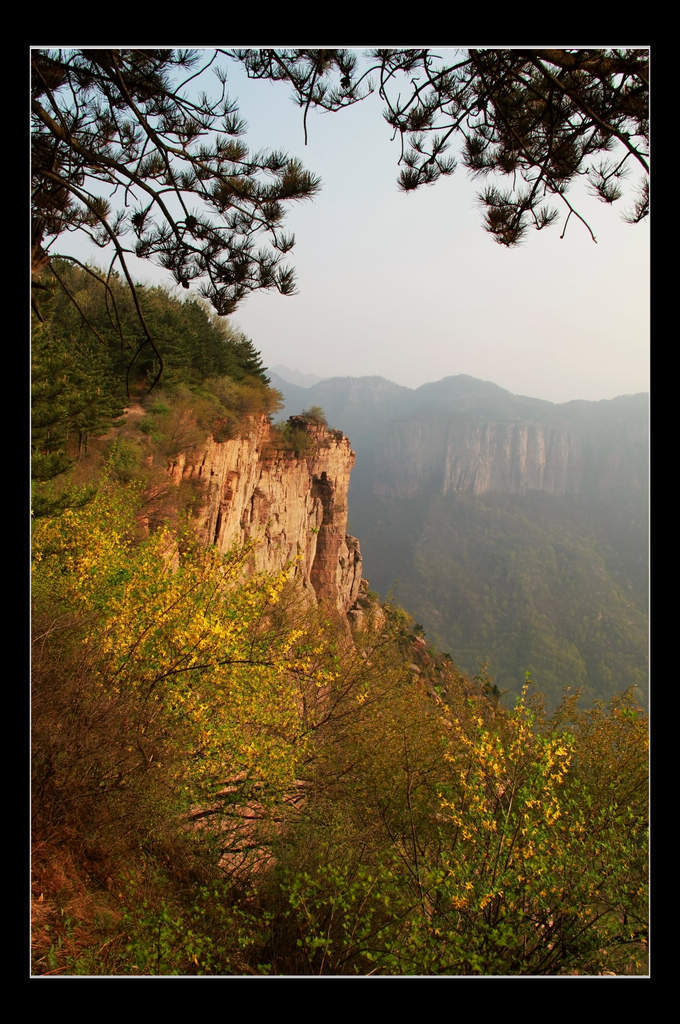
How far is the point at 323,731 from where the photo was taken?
779cm

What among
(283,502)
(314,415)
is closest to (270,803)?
(283,502)

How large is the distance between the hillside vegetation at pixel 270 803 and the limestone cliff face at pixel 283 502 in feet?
11.5

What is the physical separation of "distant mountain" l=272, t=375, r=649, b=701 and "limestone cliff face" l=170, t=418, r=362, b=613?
3011 cm

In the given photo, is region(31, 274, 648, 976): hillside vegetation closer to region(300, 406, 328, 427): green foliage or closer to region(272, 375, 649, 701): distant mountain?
region(300, 406, 328, 427): green foliage

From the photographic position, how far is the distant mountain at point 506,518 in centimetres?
6738

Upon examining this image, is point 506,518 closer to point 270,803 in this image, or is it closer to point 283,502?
point 283,502

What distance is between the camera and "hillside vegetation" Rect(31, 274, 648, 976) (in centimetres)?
411

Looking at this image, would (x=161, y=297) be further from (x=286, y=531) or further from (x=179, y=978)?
(x=179, y=978)

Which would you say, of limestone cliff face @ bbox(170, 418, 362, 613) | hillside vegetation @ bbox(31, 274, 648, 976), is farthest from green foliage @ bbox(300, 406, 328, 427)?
hillside vegetation @ bbox(31, 274, 648, 976)

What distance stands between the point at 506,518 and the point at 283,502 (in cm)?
9149

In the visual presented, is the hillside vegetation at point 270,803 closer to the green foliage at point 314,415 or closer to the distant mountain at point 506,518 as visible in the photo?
the green foliage at point 314,415

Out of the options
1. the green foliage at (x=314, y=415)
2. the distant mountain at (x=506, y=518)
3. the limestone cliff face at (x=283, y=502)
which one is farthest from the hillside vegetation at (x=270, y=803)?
the distant mountain at (x=506, y=518)

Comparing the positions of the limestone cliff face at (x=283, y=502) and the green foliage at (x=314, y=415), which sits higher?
the green foliage at (x=314, y=415)
